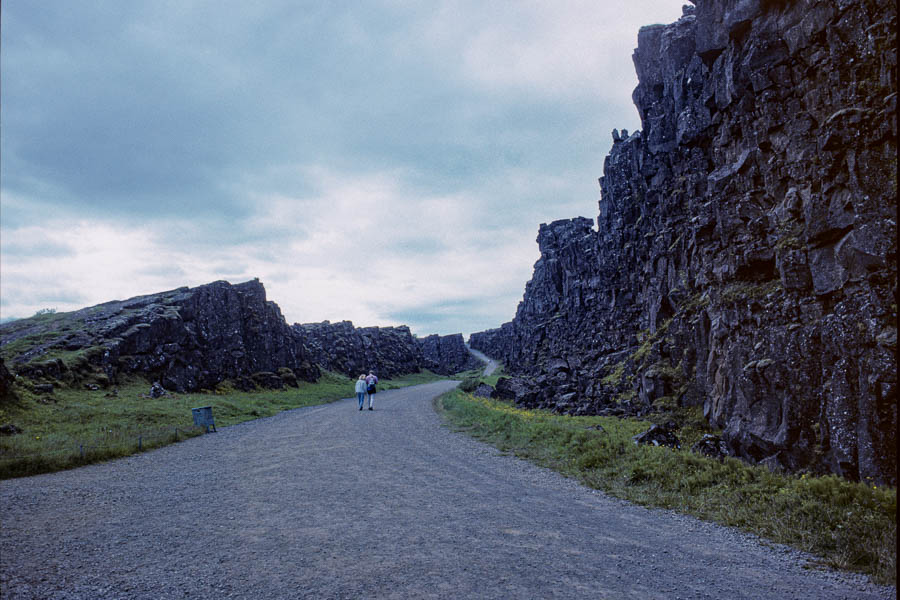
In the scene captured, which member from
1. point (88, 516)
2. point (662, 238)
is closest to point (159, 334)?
point (88, 516)

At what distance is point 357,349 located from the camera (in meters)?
103

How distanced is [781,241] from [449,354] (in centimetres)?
15058

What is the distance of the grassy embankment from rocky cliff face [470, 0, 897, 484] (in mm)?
22599

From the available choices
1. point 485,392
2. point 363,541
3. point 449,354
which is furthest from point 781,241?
point 449,354

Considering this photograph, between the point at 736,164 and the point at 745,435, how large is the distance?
1222 centimetres

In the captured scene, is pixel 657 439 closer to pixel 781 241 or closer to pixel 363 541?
pixel 781 241

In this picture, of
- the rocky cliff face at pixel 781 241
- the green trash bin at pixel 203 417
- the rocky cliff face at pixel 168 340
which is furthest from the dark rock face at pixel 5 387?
the rocky cliff face at pixel 781 241

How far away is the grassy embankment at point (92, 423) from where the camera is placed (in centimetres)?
1412

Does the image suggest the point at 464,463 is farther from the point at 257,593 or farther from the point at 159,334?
the point at 159,334

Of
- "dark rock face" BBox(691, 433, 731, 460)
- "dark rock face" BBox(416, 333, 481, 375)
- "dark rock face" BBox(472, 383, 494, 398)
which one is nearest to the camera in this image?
"dark rock face" BBox(691, 433, 731, 460)

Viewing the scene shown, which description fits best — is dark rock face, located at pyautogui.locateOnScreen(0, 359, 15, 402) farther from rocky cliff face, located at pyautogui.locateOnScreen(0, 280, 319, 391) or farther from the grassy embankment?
rocky cliff face, located at pyautogui.locateOnScreen(0, 280, 319, 391)

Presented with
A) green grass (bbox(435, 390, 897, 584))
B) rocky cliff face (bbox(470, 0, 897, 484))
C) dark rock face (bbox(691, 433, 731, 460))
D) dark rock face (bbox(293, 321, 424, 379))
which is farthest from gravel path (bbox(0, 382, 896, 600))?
dark rock face (bbox(293, 321, 424, 379))

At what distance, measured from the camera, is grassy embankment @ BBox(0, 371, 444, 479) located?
14.1m

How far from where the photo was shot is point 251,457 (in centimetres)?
1565
